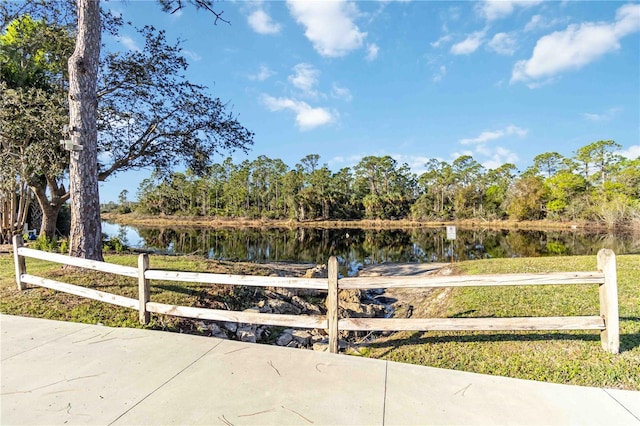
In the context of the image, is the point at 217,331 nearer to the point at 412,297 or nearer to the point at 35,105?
the point at 412,297

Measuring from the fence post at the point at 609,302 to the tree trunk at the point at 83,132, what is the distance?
8863 mm

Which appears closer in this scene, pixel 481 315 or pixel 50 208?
pixel 481 315

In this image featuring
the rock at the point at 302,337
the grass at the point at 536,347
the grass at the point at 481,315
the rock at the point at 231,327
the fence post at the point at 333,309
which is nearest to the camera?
the grass at the point at 536,347

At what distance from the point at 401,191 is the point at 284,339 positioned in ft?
195

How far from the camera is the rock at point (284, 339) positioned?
19.6 feet

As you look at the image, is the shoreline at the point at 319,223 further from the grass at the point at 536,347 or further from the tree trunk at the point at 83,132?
the tree trunk at the point at 83,132

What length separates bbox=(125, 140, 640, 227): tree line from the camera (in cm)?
4138

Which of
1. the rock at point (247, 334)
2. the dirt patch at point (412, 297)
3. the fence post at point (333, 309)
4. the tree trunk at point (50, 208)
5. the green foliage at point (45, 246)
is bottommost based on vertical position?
the dirt patch at point (412, 297)

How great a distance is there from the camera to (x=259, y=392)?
9.45 feet

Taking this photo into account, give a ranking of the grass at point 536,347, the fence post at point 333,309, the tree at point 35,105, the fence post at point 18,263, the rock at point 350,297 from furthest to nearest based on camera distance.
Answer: the tree at point 35,105, the rock at point 350,297, the fence post at point 18,263, the fence post at point 333,309, the grass at point 536,347

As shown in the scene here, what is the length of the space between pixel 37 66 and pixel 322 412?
16.6 meters

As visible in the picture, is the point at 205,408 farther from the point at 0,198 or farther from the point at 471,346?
the point at 0,198

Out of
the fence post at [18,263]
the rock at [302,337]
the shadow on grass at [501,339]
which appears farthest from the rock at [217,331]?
the fence post at [18,263]

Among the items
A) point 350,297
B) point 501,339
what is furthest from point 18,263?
point 501,339
